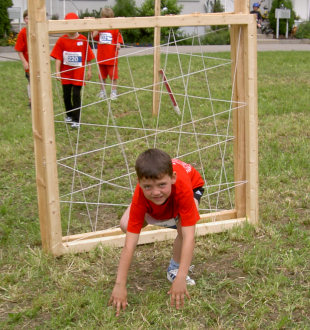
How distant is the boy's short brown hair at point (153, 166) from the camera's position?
2869mm

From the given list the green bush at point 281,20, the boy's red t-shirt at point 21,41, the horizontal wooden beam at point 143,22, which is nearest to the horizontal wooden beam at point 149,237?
the horizontal wooden beam at point 143,22

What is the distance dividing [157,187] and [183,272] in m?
0.48

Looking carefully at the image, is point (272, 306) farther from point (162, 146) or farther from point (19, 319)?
point (162, 146)

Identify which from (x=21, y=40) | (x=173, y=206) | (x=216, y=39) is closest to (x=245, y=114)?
(x=173, y=206)

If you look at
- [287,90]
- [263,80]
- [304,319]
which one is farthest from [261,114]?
[304,319]

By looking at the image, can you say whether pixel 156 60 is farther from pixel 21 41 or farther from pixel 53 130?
pixel 53 130

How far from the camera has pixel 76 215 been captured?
4641 millimetres

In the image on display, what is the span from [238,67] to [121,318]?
6.83 feet

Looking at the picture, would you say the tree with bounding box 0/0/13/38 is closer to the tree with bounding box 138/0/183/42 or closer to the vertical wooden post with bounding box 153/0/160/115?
the tree with bounding box 138/0/183/42

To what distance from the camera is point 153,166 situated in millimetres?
2871

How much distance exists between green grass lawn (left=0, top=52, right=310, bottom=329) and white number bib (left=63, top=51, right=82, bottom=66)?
2.33 meters

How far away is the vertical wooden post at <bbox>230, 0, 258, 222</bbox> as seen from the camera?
4043 millimetres

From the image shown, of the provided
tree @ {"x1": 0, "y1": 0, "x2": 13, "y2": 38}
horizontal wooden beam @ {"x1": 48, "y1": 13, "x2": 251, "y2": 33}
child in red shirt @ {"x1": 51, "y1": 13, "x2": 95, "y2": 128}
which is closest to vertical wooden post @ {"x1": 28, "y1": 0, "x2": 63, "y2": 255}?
horizontal wooden beam @ {"x1": 48, "y1": 13, "x2": 251, "y2": 33}

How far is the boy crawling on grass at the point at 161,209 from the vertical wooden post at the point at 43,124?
0.70 m
